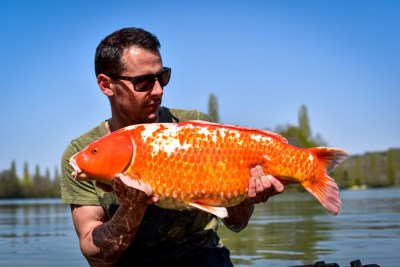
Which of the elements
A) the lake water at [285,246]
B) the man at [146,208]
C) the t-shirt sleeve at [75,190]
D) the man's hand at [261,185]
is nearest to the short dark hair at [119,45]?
the man at [146,208]

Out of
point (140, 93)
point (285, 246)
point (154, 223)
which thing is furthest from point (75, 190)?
point (285, 246)

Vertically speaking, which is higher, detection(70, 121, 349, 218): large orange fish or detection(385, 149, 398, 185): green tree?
detection(70, 121, 349, 218): large orange fish

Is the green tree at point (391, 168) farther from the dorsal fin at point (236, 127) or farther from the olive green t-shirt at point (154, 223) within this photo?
the dorsal fin at point (236, 127)

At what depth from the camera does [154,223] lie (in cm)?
552

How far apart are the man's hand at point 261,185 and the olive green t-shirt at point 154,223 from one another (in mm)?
1156

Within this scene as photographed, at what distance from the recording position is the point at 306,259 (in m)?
9.52

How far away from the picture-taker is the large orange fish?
433 centimetres

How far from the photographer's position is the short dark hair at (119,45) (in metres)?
5.37

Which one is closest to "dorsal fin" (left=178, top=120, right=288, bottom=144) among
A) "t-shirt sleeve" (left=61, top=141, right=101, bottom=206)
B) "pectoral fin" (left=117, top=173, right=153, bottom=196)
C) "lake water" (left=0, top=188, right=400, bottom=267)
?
"pectoral fin" (left=117, top=173, right=153, bottom=196)

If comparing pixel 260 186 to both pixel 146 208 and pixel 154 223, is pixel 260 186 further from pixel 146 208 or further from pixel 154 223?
pixel 154 223

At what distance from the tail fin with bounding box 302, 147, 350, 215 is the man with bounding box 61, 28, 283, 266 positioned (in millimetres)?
757

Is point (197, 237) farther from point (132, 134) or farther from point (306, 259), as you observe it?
point (306, 259)

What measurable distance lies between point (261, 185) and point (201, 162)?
0.43 metres

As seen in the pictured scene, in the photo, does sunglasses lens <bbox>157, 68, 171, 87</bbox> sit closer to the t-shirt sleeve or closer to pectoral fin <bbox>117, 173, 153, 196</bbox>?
the t-shirt sleeve
